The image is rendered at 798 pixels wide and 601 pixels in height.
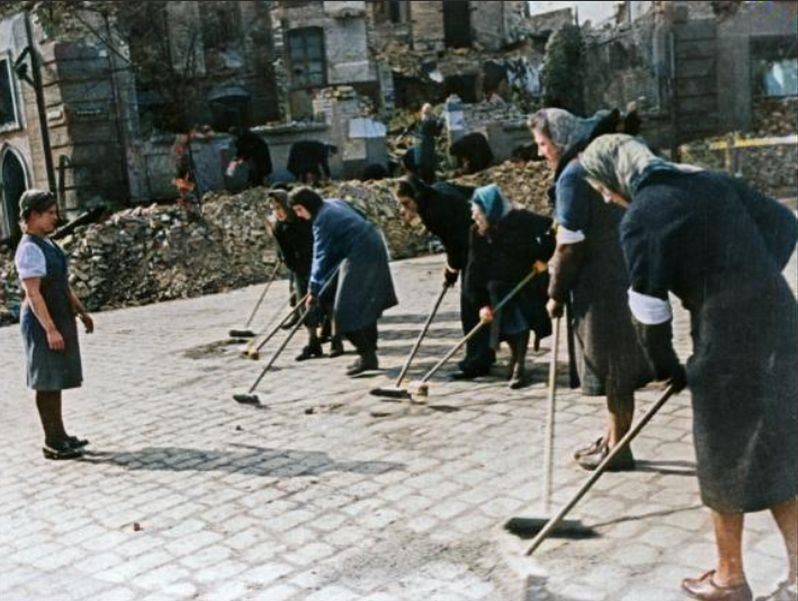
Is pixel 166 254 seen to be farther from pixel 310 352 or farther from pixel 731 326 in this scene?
pixel 731 326

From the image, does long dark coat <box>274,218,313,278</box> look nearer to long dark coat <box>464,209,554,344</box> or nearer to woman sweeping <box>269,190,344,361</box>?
woman sweeping <box>269,190,344,361</box>

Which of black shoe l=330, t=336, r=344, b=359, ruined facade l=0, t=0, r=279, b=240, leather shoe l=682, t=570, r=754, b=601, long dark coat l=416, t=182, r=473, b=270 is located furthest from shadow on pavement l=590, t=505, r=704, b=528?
ruined facade l=0, t=0, r=279, b=240

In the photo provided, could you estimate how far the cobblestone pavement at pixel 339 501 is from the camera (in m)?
3.85

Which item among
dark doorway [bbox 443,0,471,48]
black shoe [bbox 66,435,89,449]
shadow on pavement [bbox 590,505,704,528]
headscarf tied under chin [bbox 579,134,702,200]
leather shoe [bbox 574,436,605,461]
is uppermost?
dark doorway [bbox 443,0,471,48]

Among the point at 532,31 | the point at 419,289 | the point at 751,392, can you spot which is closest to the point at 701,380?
the point at 751,392

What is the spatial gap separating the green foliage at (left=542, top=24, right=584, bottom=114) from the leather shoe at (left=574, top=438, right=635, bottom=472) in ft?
74.6

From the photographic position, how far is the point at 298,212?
27.3ft

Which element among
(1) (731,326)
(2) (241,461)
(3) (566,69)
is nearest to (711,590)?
(1) (731,326)

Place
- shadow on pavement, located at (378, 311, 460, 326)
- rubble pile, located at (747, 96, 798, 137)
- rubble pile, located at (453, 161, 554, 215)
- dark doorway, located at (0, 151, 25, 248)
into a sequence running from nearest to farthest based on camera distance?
shadow on pavement, located at (378, 311, 460, 326), dark doorway, located at (0, 151, 25, 248), rubble pile, located at (453, 161, 554, 215), rubble pile, located at (747, 96, 798, 137)

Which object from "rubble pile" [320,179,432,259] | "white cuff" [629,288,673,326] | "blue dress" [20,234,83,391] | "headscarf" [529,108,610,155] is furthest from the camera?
"rubble pile" [320,179,432,259]

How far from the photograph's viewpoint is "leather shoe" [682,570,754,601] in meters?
3.28

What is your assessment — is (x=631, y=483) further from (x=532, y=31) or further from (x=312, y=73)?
(x=532, y=31)

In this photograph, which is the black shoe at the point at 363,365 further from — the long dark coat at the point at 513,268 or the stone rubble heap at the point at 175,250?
the stone rubble heap at the point at 175,250

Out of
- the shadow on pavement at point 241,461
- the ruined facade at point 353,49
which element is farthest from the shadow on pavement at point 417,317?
the ruined facade at point 353,49
